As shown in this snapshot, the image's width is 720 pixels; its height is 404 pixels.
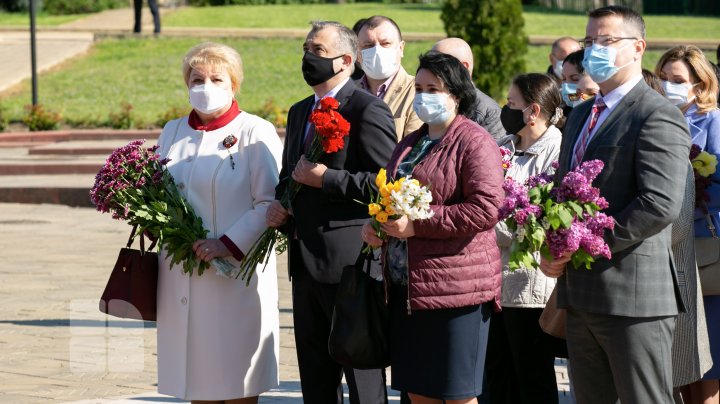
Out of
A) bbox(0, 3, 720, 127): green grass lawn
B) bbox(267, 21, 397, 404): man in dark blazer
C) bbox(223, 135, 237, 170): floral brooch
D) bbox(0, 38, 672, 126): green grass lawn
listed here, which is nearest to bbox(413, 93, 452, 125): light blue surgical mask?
bbox(267, 21, 397, 404): man in dark blazer

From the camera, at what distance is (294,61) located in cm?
3114

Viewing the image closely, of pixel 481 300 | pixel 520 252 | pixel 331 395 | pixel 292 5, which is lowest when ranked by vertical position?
pixel 292 5

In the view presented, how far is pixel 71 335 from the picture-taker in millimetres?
8953

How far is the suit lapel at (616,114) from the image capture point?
458 centimetres

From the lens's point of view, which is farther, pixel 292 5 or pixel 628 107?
pixel 292 5

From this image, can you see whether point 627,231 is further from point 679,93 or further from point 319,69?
point 319,69

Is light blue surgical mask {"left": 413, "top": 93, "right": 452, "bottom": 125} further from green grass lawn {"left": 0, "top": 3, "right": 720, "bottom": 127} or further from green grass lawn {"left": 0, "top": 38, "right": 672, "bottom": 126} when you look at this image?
green grass lawn {"left": 0, "top": 38, "right": 672, "bottom": 126}

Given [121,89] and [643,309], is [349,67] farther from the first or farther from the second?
[121,89]

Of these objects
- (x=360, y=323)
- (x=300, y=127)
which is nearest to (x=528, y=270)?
(x=360, y=323)

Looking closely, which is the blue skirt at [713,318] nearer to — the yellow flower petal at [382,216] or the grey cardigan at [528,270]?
the grey cardigan at [528,270]

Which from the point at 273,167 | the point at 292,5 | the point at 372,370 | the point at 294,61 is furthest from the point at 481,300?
the point at 292,5

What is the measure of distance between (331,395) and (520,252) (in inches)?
64.4

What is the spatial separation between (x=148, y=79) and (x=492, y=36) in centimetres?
891

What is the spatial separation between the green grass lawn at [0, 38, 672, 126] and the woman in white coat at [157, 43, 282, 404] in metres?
17.5
